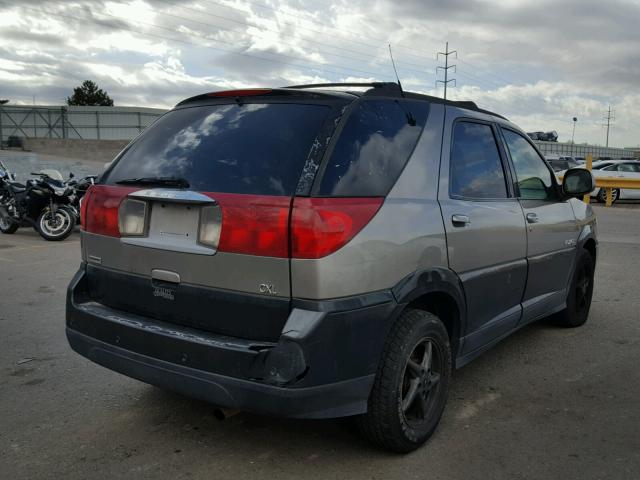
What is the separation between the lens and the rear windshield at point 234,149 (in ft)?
8.79

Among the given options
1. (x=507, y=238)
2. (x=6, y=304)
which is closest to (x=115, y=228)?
(x=507, y=238)

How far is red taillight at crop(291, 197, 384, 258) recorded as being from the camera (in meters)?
2.49

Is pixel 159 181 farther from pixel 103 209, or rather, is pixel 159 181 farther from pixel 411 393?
pixel 411 393

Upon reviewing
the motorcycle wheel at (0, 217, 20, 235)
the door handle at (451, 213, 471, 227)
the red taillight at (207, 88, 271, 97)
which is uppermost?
the red taillight at (207, 88, 271, 97)

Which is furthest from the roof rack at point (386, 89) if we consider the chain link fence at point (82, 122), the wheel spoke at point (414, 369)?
the chain link fence at point (82, 122)

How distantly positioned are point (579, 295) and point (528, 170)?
154 centimetres

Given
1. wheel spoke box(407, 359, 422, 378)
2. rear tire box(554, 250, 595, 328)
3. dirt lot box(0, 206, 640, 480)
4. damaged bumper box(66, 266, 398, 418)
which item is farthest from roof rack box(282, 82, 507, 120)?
rear tire box(554, 250, 595, 328)

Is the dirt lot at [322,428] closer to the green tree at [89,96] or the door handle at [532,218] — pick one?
the door handle at [532,218]

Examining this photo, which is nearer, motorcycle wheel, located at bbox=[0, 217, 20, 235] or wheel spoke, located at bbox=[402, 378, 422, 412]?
wheel spoke, located at bbox=[402, 378, 422, 412]

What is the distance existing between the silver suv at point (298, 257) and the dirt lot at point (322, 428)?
11.2 inches

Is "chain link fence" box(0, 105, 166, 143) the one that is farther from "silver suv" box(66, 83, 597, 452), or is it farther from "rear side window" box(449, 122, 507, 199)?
"silver suv" box(66, 83, 597, 452)

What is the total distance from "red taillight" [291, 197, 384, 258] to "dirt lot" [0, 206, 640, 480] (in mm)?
1100

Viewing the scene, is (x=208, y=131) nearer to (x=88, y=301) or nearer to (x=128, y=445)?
(x=88, y=301)

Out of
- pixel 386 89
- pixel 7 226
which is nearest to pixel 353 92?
pixel 386 89
